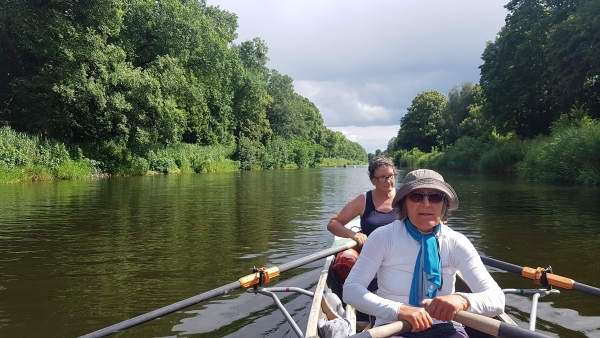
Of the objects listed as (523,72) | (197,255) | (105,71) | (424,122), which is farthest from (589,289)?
(424,122)

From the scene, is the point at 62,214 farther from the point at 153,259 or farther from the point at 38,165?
the point at 38,165

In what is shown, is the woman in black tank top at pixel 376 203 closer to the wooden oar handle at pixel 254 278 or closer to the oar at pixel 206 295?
the oar at pixel 206 295

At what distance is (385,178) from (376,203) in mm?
285

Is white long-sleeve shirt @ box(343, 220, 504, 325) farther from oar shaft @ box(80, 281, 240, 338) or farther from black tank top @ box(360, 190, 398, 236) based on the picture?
black tank top @ box(360, 190, 398, 236)

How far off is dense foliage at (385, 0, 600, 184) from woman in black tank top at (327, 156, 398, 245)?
16780 mm

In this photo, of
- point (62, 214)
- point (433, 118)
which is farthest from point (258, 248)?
point (433, 118)

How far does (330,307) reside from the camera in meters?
3.89

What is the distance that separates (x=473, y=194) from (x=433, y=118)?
185 feet

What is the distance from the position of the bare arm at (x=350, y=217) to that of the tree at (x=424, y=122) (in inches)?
2644

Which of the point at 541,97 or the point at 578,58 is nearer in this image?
the point at 578,58

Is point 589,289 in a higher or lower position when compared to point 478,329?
lower

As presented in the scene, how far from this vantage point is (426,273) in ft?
8.73

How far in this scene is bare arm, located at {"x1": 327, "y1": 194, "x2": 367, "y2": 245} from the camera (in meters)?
4.96

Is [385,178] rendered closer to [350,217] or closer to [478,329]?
[350,217]
